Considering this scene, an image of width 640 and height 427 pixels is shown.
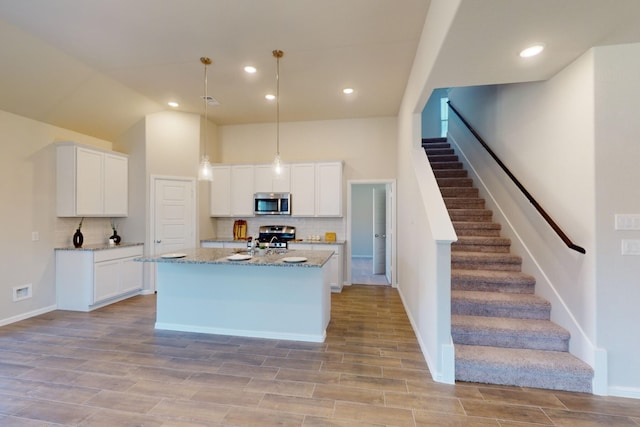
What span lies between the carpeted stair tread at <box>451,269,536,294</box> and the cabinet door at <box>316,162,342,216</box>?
248 cm

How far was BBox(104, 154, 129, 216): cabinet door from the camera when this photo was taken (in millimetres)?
4656

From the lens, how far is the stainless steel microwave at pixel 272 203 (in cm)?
537

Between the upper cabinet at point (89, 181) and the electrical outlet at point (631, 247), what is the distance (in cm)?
631

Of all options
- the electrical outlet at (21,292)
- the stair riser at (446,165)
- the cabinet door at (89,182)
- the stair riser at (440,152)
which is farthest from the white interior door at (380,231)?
the electrical outlet at (21,292)

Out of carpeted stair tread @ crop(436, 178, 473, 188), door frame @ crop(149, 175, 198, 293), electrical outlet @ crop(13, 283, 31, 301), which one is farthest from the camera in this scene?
door frame @ crop(149, 175, 198, 293)

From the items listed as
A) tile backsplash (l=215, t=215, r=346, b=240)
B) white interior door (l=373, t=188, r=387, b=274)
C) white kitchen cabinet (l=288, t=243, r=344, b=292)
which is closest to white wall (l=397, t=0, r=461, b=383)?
white kitchen cabinet (l=288, t=243, r=344, b=292)

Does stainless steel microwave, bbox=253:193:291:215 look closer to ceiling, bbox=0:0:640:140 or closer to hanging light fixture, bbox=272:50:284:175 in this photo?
hanging light fixture, bbox=272:50:284:175

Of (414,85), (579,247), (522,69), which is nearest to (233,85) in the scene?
(414,85)

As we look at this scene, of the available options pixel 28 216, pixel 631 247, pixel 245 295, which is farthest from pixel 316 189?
pixel 28 216

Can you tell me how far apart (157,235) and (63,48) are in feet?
9.44

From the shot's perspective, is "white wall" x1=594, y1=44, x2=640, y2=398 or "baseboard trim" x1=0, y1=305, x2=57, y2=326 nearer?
"white wall" x1=594, y1=44, x2=640, y2=398

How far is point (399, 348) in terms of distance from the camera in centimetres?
298

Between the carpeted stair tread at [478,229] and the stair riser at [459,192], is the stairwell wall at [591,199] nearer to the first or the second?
the carpeted stair tread at [478,229]

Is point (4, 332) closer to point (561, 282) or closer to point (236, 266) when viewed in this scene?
point (236, 266)
